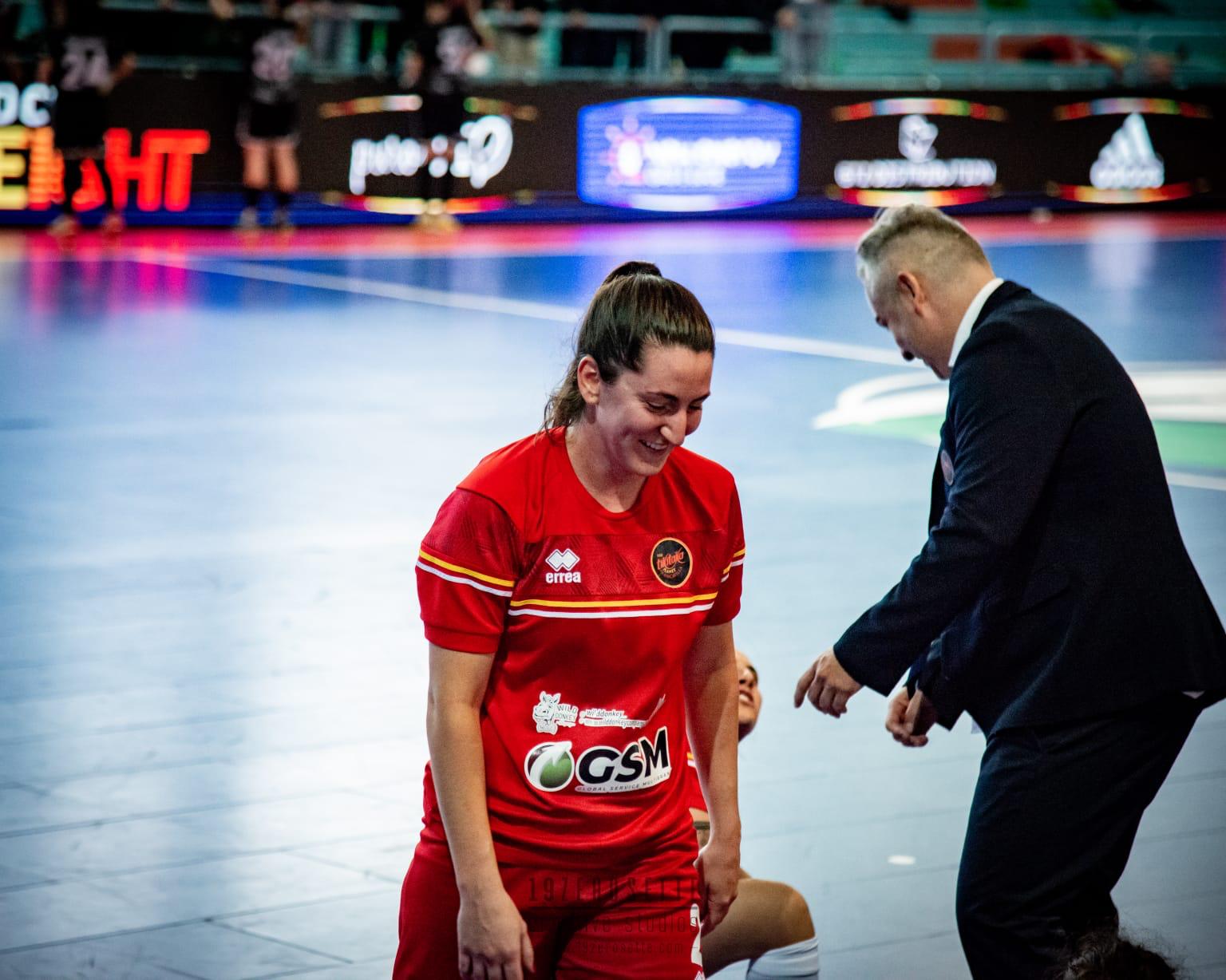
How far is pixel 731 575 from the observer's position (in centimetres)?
299

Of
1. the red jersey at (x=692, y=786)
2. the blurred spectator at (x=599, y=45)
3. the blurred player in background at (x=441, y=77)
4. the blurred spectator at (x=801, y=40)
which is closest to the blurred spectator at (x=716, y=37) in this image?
the blurred spectator at (x=801, y=40)

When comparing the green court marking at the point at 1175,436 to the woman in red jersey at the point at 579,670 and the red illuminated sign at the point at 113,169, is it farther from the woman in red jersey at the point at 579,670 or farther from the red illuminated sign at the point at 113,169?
the red illuminated sign at the point at 113,169

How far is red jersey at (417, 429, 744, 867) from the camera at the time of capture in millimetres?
2730

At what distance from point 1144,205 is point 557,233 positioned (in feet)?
31.1

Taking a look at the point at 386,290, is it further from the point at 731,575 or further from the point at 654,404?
the point at 654,404

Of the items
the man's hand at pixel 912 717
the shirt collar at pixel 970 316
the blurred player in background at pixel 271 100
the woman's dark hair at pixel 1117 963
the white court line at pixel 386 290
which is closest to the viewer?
the woman's dark hair at pixel 1117 963

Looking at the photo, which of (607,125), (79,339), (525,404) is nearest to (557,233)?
(607,125)

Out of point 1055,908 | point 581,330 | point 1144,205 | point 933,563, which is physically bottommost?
point 1144,205

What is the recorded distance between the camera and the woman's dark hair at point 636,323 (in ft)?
9.03

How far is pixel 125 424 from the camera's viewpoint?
32.2 ft

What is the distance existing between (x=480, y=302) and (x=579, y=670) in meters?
12.5

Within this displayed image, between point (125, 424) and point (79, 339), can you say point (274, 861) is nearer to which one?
point (125, 424)

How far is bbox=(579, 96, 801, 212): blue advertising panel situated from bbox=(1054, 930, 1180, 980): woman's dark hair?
2020 centimetres

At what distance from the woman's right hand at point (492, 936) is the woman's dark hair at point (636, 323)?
79 centimetres
